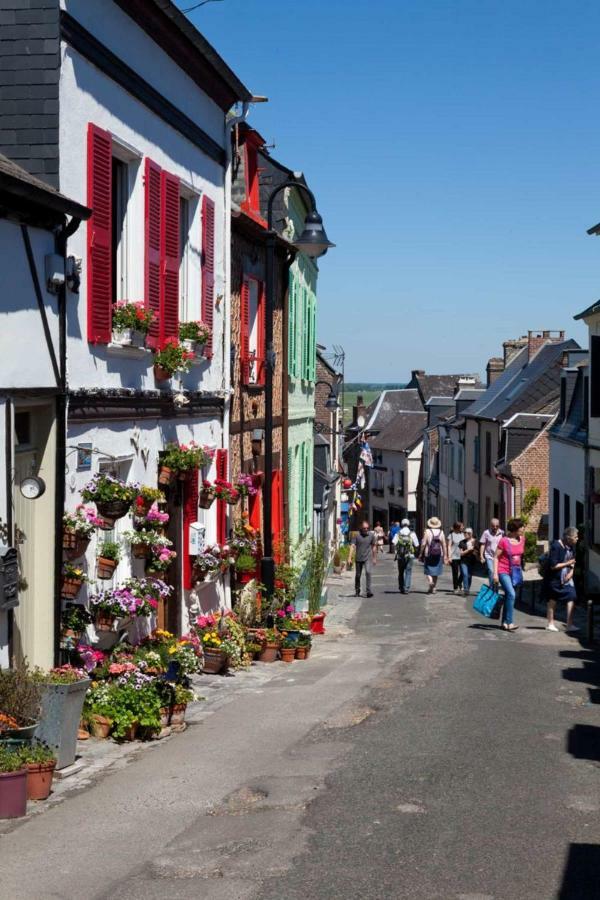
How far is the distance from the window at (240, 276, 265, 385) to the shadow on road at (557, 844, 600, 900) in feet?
37.0

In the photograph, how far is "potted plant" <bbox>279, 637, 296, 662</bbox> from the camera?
1530cm

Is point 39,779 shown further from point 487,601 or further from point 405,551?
point 405,551

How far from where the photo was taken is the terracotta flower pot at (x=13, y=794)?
285 inches

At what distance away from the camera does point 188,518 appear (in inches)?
557

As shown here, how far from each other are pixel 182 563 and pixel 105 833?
23.1 ft

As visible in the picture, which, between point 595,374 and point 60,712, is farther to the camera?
point 595,374

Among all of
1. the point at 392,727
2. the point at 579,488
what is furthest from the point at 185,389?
the point at 579,488

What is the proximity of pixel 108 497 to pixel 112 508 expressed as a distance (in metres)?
0.11

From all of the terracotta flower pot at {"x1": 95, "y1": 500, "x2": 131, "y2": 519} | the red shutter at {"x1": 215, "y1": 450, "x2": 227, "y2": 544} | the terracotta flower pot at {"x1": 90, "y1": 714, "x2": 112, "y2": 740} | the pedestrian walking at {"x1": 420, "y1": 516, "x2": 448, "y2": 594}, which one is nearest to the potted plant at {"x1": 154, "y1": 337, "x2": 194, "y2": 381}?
the terracotta flower pot at {"x1": 95, "y1": 500, "x2": 131, "y2": 519}

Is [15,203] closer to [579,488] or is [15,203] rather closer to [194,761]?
[194,761]

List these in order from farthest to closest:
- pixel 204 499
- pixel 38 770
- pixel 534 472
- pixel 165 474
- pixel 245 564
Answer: pixel 534 472, pixel 245 564, pixel 204 499, pixel 165 474, pixel 38 770

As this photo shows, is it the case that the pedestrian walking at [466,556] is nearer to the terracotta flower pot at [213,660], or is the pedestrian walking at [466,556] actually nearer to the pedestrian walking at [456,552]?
the pedestrian walking at [456,552]

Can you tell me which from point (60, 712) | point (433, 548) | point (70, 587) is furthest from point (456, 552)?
point (60, 712)

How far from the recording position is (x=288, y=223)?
73.2 ft
